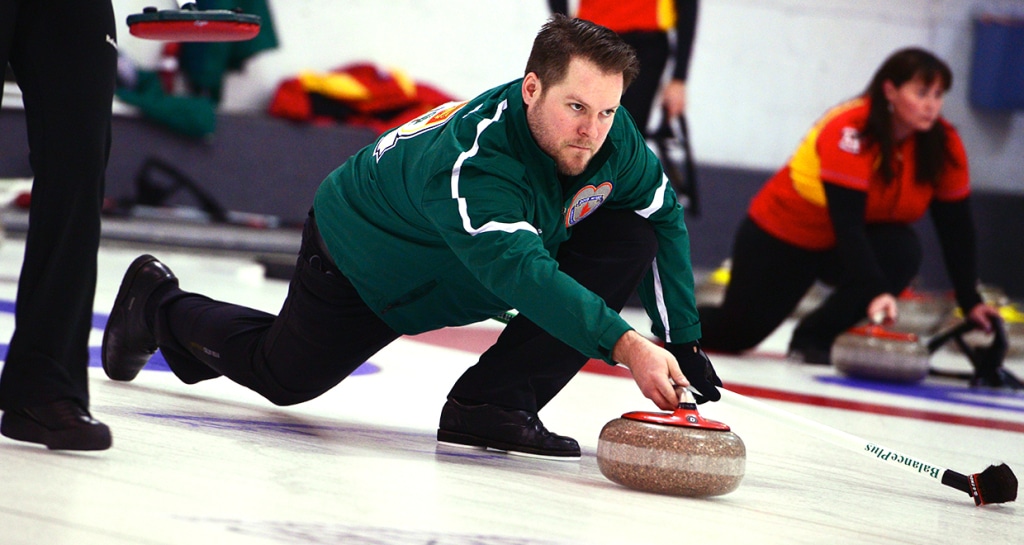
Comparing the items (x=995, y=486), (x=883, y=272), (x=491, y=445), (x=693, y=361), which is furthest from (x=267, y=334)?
(x=883, y=272)

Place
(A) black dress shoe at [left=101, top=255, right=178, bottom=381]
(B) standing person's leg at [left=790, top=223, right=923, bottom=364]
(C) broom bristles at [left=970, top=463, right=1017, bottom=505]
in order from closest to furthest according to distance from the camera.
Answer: (C) broom bristles at [left=970, top=463, right=1017, bottom=505] → (A) black dress shoe at [left=101, top=255, right=178, bottom=381] → (B) standing person's leg at [left=790, top=223, right=923, bottom=364]

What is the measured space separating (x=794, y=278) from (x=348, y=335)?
2.85 m

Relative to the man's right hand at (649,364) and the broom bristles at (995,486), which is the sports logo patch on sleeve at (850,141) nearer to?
the broom bristles at (995,486)

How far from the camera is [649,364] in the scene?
1.93m

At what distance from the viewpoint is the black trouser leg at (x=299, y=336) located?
98.3 inches

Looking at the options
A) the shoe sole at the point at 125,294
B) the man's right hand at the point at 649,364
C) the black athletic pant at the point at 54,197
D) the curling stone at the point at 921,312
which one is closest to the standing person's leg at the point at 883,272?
the curling stone at the point at 921,312

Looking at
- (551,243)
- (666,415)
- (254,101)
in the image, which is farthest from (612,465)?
(254,101)

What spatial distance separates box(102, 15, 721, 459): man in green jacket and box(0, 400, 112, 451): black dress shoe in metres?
0.61

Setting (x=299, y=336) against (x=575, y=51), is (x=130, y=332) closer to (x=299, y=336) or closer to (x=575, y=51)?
(x=299, y=336)

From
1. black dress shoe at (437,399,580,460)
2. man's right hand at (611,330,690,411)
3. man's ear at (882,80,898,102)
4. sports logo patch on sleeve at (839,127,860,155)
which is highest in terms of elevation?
man's right hand at (611,330,690,411)

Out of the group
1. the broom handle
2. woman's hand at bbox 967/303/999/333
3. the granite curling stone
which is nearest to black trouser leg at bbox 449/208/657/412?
the broom handle

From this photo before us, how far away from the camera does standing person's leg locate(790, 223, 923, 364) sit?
16.0 ft

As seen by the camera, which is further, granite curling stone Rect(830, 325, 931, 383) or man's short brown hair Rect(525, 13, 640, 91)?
granite curling stone Rect(830, 325, 931, 383)

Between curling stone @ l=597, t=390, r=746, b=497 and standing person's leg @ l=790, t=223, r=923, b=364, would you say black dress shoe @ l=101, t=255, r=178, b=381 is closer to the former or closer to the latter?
curling stone @ l=597, t=390, r=746, b=497
